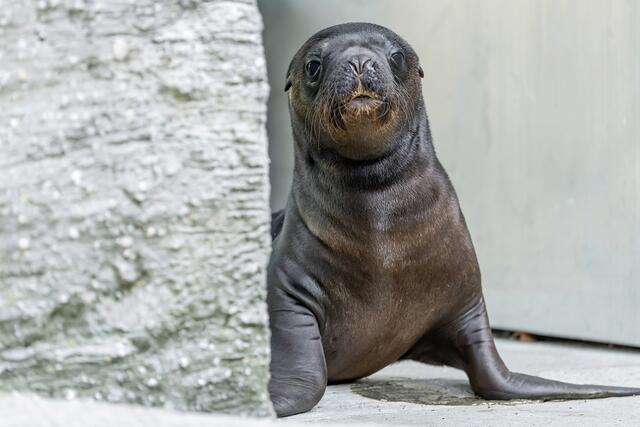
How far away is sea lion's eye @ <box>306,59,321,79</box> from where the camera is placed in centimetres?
462

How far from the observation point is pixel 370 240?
452cm

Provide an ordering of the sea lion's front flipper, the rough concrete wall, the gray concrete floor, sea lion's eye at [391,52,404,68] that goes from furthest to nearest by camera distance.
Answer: sea lion's eye at [391,52,404,68] < the sea lion's front flipper < the gray concrete floor < the rough concrete wall

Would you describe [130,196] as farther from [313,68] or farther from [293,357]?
[313,68]

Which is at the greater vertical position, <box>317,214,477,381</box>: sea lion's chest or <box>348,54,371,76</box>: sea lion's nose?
<box>348,54,371,76</box>: sea lion's nose

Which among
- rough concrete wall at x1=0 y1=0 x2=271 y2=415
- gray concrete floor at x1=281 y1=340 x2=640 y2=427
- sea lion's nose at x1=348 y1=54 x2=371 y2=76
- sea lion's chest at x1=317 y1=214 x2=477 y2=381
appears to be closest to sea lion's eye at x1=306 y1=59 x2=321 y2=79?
sea lion's nose at x1=348 y1=54 x2=371 y2=76

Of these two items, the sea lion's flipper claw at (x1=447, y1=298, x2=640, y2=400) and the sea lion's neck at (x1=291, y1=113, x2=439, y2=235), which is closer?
the sea lion's flipper claw at (x1=447, y1=298, x2=640, y2=400)

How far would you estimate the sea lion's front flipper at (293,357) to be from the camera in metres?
4.18

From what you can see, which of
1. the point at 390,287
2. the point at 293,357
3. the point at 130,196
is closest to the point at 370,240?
the point at 390,287

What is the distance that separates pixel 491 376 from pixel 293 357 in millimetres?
813

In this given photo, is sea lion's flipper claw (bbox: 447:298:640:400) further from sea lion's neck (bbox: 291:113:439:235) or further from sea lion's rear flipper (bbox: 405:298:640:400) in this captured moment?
sea lion's neck (bbox: 291:113:439:235)

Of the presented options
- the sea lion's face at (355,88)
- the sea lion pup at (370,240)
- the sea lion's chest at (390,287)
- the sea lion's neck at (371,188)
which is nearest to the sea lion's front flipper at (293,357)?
the sea lion pup at (370,240)

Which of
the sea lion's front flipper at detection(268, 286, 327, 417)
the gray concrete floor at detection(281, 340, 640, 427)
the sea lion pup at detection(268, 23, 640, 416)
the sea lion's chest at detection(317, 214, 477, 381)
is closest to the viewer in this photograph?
the gray concrete floor at detection(281, 340, 640, 427)

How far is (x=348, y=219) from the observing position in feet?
15.0

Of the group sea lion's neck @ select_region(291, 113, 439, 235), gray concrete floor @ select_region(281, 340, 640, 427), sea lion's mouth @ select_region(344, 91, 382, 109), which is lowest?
gray concrete floor @ select_region(281, 340, 640, 427)
